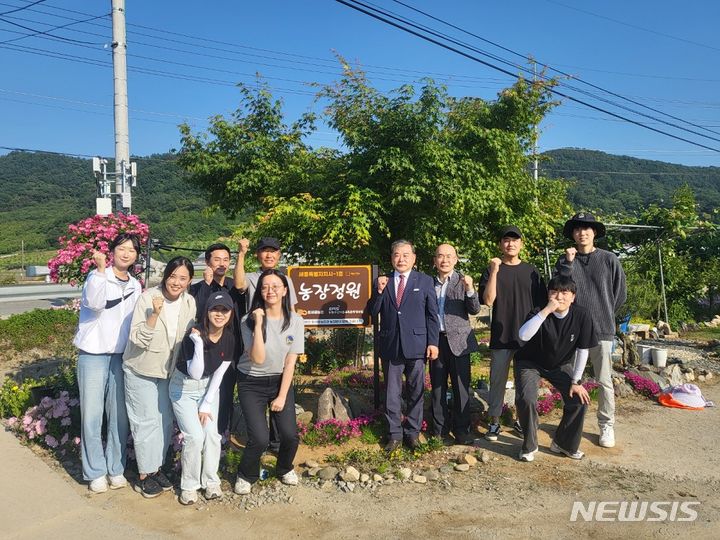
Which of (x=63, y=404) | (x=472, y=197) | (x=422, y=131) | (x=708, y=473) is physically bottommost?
(x=708, y=473)

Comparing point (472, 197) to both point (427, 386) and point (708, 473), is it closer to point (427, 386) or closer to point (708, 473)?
point (427, 386)

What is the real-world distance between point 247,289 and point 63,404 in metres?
2.00

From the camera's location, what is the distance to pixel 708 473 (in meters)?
4.32

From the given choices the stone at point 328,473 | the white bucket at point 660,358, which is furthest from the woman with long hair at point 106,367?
the white bucket at point 660,358

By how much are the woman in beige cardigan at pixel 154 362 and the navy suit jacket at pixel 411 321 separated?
1.56m

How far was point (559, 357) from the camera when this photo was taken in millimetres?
4480

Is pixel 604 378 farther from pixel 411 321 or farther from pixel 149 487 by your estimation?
pixel 149 487

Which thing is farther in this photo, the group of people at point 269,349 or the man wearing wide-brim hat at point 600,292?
the man wearing wide-brim hat at point 600,292

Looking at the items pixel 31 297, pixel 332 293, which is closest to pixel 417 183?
pixel 332 293

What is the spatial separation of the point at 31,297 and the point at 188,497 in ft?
75.6

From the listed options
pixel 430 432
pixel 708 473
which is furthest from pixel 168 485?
pixel 708 473

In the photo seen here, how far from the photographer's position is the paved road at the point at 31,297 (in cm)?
1918

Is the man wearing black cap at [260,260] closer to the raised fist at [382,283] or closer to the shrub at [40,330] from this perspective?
the raised fist at [382,283]

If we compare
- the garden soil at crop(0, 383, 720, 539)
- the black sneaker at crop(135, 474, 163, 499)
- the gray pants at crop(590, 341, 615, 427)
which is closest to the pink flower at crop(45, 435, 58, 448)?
the garden soil at crop(0, 383, 720, 539)
